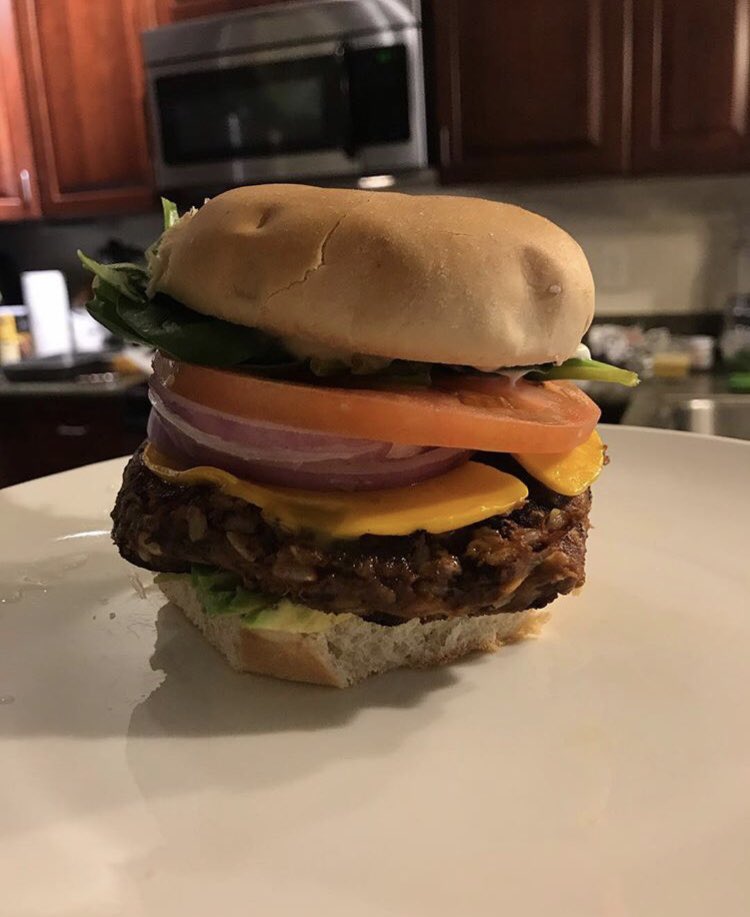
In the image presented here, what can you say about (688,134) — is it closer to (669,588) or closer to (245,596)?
(669,588)

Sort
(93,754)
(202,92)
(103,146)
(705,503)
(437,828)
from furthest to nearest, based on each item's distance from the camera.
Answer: (103,146) → (202,92) → (705,503) → (93,754) → (437,828)

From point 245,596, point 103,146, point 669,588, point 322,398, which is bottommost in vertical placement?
point 669,588

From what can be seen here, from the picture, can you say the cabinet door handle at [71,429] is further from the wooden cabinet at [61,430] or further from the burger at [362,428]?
the burger at [362,428]

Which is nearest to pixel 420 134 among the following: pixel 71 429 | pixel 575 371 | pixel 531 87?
pixel 531 87

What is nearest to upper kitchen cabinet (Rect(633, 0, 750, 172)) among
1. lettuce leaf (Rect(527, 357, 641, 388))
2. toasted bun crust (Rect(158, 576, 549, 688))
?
lettuce leaf (Rect(527, 357, 641, 388))

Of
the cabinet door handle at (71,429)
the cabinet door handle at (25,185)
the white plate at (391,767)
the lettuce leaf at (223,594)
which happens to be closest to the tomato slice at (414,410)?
the lettuce leaf at (223,594)

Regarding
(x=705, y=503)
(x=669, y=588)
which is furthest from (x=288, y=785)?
(x=705, y=503)

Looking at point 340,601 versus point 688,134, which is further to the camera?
point 688,134
